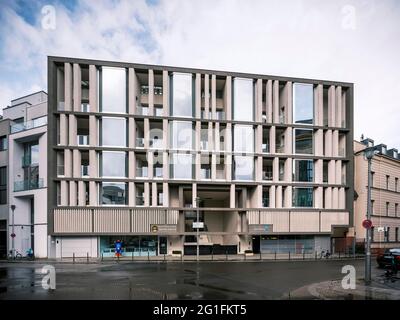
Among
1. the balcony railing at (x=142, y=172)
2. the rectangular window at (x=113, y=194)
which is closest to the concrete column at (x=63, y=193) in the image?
the rectangular window at (x=113, y=194)

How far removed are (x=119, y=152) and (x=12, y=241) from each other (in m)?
15.4

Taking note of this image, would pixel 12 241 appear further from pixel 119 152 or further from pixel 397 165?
pixel 397 165

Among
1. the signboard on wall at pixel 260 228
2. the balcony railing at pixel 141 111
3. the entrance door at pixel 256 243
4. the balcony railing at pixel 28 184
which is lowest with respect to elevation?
the entrance door at pixel 256 243

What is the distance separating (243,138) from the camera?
Result: 2825 centimetres

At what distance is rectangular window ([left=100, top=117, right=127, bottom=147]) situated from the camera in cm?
2630

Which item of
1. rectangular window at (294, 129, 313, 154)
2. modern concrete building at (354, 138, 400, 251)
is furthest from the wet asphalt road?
modern concrete building at (354, 138, 400, 251)

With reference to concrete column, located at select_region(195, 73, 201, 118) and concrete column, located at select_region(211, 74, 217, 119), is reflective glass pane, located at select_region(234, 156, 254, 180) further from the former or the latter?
concrete column, located at select_region(195, 73, 201, 118)

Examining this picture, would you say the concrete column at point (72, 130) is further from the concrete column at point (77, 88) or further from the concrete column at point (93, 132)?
the concrete column at point (93, 132)

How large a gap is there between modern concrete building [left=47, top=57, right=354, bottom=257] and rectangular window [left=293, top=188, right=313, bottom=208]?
0.39ft

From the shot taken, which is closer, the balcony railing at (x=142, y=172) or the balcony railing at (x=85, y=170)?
the balcony railing at (x=85, y=170)

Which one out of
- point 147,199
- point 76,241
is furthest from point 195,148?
point 76,241

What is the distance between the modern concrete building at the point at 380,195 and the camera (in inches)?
1221

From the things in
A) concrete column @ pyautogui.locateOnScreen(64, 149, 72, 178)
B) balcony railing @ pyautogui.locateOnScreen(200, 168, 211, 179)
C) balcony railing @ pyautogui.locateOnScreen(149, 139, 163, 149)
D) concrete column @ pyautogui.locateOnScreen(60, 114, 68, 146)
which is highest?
concrete column @ pyautogui.locateOnScreen(60, 114, 68, 146)

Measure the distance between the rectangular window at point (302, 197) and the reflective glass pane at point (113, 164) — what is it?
64.2ft
